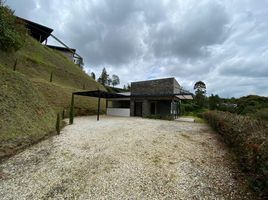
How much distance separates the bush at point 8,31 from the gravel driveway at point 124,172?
33.5ft

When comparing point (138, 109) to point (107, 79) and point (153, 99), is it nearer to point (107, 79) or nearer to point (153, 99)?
point (153, 99)

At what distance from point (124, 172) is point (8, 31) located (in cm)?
1341

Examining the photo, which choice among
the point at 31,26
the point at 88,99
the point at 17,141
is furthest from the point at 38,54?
the point at 17,141

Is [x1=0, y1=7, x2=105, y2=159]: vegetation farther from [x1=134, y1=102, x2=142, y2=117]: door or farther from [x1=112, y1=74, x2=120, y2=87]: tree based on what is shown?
[x1=112, y1=74, x2=120, y2=87]: tree

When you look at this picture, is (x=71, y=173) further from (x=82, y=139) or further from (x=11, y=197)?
(x=82, y=139)

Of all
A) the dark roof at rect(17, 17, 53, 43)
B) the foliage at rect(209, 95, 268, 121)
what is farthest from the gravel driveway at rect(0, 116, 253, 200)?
the dark roof at rect(17, 17, 53, 43)

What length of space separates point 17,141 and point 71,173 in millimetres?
2985

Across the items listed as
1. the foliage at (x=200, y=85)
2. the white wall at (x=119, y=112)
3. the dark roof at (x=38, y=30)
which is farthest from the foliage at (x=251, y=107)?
the dark roof at (x=38, y=30)

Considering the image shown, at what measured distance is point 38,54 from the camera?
18922 mm

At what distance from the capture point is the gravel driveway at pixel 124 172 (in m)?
2.88

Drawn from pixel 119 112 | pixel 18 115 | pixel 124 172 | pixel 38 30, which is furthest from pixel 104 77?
pixel 124 172

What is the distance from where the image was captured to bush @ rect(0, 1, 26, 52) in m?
10.2

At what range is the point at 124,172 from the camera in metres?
3.61

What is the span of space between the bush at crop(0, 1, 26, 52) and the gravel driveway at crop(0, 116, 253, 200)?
402 inches
